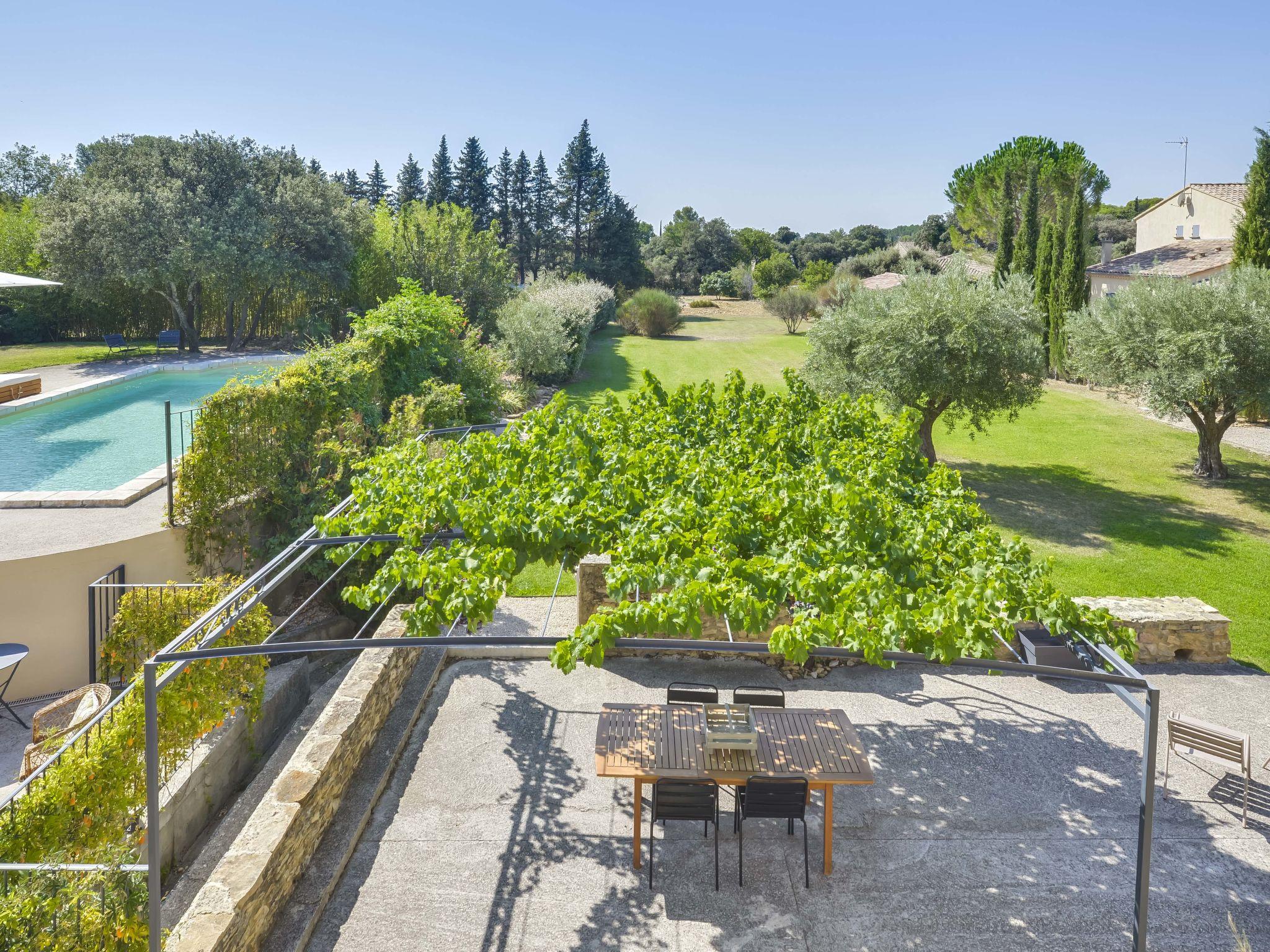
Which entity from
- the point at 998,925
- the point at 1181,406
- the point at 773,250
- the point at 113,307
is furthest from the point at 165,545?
the point at 773,250

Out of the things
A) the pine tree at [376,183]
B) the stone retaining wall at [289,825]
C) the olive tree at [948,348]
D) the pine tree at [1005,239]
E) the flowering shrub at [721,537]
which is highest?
the pine tree at [376,183]

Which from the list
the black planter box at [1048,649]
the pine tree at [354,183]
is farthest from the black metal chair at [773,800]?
the pine tree at [354,183]

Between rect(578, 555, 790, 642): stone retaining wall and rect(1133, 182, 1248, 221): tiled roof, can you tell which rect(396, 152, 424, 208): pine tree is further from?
rect(578, 555, 790, 642): stone retaining wall

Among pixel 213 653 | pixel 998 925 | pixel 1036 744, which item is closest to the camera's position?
pixel 213 653

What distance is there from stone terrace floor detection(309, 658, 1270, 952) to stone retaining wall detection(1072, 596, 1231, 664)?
43.2 inches

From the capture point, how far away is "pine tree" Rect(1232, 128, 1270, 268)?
20.9 meters

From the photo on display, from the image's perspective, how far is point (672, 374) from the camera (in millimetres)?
30234

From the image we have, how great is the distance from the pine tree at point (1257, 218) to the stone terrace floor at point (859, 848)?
17.7 metres

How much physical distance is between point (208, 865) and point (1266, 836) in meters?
8.29

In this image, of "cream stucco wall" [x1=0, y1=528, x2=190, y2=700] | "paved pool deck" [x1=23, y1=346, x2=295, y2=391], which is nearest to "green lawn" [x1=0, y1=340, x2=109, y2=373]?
"paved pool deck" [x1=23, y1=346, x2=295, y2=391]

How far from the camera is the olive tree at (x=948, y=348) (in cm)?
1631

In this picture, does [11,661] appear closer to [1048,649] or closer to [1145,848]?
[1145,848]

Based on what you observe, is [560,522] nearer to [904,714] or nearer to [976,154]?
[904,714]

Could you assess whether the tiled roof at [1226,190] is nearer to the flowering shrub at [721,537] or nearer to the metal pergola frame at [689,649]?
the flowering shrub at [721,537]
